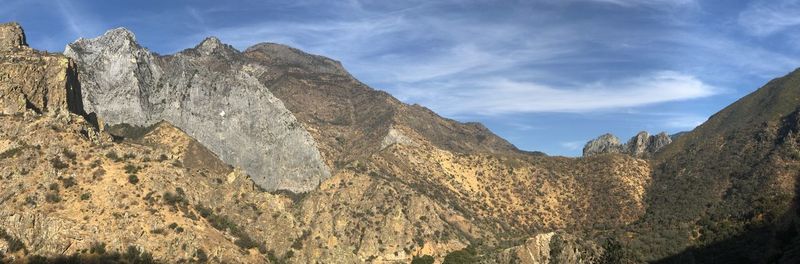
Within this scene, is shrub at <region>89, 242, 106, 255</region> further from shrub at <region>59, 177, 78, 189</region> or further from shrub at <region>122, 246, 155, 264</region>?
shrub at <region>59, 177, 78, 189</region>

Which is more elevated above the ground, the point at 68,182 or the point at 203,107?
the point at 203,107

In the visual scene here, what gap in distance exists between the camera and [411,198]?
141 m

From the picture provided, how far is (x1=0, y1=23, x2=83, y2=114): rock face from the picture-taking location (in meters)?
83.4

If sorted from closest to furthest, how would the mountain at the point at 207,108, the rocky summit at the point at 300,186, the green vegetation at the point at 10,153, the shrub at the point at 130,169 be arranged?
the rocky summit at the point at 300,186, the green vegetation at the point at 10,153, the shrub at the point at 130,169, the mountain at the point at 207,108

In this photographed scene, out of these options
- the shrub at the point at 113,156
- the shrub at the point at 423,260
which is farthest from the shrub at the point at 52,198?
the shrub at the point at 423,260

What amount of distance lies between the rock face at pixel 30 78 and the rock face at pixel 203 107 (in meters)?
65.9

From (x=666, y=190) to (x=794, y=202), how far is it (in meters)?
47.5

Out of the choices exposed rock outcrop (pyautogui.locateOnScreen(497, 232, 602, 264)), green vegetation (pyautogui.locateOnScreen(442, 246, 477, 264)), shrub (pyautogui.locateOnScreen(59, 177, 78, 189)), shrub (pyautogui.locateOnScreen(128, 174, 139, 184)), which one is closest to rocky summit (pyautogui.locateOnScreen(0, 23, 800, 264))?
shrub (pyautogui.locateOnScreen(59, 177, 78, 189))

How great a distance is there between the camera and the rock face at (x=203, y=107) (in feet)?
565

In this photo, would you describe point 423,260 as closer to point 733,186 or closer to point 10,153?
point 733,186

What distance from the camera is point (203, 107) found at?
609 ft

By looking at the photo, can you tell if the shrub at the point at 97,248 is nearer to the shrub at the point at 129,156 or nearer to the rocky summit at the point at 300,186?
the rocky summit at the point at 300,186

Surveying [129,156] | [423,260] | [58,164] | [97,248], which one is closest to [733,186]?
[423,260]

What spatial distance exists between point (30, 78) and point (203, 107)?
96013 millimetres
